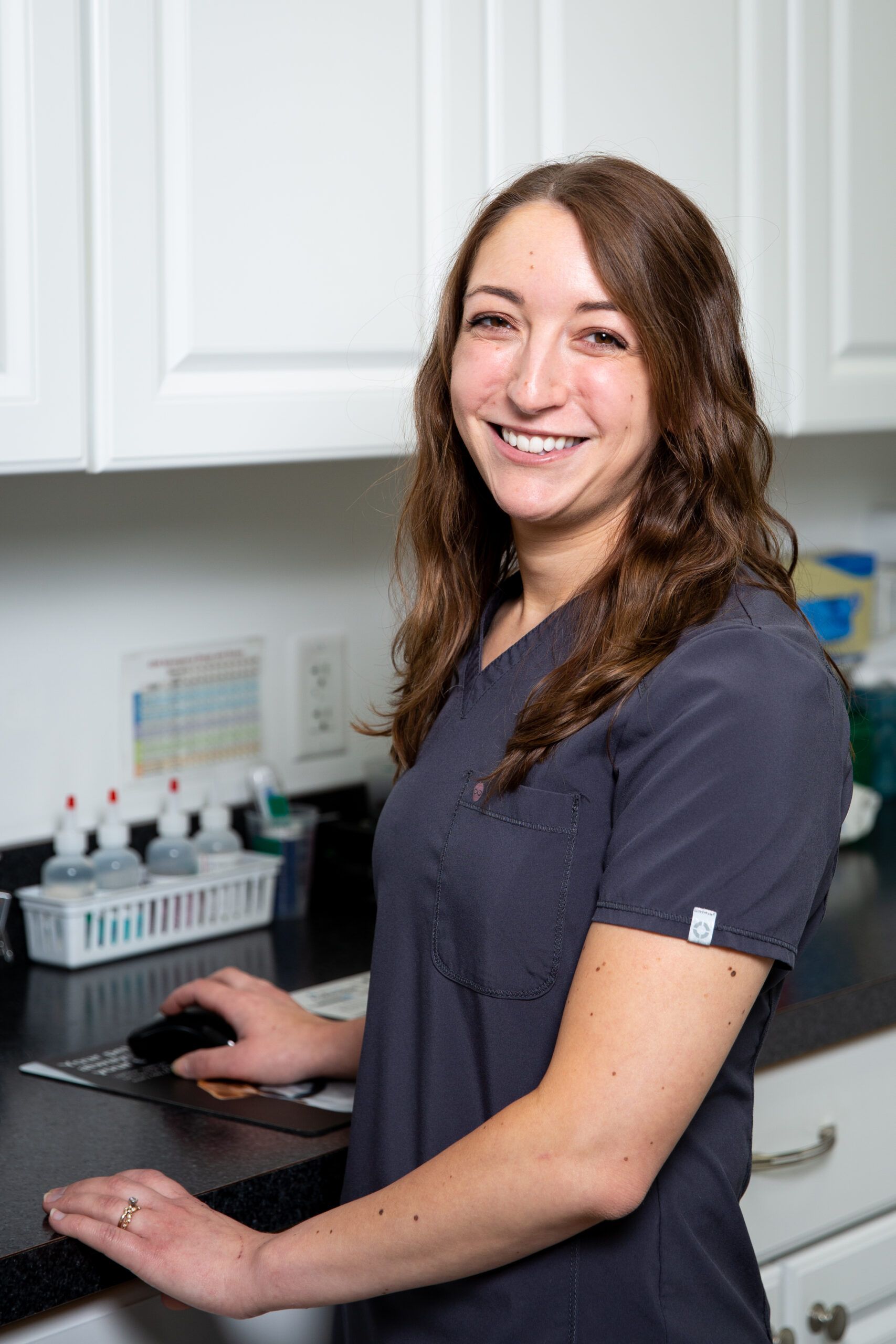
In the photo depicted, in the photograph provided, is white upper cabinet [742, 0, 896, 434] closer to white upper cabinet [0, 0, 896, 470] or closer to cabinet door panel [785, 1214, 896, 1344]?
white upper cabinet [0, 0, 896, 470]

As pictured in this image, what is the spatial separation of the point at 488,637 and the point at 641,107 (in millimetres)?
771

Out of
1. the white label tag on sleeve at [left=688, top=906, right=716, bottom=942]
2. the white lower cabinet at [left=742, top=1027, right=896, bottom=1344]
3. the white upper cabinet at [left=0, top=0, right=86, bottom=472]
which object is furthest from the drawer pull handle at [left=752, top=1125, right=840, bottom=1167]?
the white upper cabinet at [left=0, top=0, right=86, bottom=472]

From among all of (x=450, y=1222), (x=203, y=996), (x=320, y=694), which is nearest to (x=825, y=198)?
(x=320, y=694)

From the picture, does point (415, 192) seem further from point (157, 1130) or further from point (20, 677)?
point (157, 1130)

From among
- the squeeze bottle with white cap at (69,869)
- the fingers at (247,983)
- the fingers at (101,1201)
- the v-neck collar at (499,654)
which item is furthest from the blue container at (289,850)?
the fingers at (101,1201)

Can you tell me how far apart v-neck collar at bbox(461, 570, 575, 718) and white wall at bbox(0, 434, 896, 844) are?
30 centimetres

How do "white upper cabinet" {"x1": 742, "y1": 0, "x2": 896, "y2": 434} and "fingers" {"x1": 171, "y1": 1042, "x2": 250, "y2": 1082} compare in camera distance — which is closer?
"fingers" {"x1": 171, "y1": 1042, "x2": 250, "y2": 1082}

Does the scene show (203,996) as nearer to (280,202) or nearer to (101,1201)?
(101,1201)

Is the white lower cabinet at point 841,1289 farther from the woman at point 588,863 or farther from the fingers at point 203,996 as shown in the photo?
the fingers at point 203,996

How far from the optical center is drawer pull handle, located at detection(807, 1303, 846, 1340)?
149cm

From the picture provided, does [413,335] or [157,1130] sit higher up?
[413,335]

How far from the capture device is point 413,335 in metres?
1.46

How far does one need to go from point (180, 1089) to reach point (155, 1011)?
224 millimetres

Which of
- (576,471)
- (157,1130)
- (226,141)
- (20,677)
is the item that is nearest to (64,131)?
(226,141)
